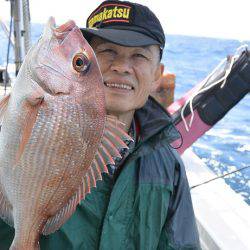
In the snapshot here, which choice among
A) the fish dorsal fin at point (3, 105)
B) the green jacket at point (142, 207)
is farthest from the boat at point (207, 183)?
the fish dorsal fin at point (3, 105)

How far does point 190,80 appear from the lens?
18906mm

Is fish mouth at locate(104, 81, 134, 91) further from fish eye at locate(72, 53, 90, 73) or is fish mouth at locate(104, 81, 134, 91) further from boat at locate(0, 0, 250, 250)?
boat at locate(0, 0, 250, 250)

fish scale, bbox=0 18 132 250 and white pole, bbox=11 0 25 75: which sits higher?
fish scale, bbox=0 18 132 250

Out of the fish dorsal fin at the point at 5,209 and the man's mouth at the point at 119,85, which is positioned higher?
the man's mouth at the point at 119,85

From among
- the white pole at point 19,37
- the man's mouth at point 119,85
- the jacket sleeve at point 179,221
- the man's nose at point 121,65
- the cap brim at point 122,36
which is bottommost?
the white pole at point 19,37

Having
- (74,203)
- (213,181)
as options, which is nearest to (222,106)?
(213,181)

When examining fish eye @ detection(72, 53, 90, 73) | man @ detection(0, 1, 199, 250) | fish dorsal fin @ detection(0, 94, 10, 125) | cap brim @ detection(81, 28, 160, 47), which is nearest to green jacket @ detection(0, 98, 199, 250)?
man @ detection(0, 1, 199, 250)

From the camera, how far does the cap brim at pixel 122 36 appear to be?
1.89 metres

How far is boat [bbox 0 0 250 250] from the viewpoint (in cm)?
324

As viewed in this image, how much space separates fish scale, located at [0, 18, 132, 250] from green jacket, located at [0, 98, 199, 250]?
19.0 inches

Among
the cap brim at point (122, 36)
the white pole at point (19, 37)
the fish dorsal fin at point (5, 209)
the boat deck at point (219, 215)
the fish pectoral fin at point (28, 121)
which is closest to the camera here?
the fish pectoral fin at point (28, 121)

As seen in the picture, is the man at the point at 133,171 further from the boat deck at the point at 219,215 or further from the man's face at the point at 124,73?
the boat deck at the point at 219,215

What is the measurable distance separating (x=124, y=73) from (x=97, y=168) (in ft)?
1.99

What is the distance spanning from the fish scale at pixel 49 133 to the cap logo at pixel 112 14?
0.62 meters
